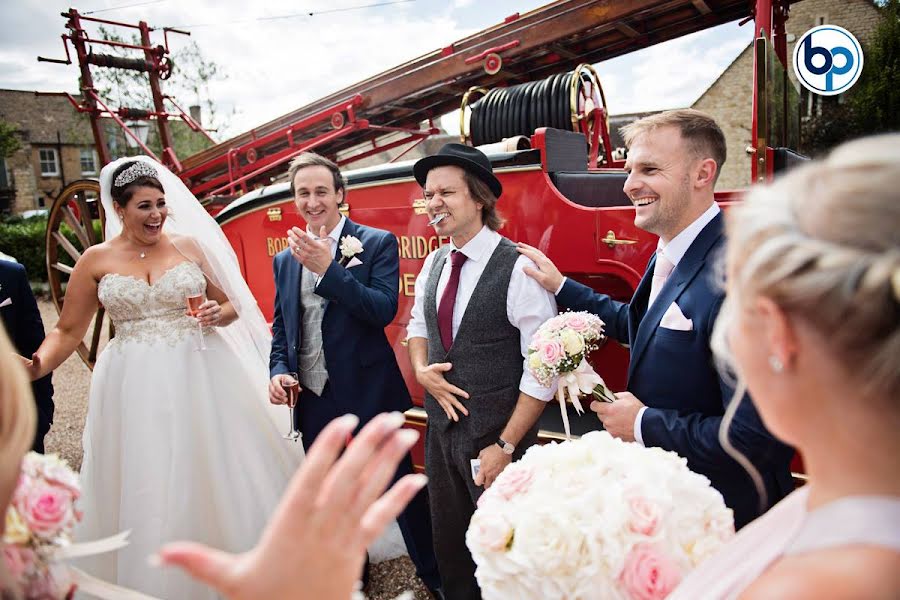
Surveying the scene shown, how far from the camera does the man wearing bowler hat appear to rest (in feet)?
7.48

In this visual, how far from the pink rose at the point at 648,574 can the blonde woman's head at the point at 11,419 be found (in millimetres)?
913

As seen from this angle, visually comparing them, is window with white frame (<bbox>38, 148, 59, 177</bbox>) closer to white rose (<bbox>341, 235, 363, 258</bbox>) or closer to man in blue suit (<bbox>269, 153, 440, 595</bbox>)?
man in blue suit (<bbox>269, 153, 440, 595</bbox>)

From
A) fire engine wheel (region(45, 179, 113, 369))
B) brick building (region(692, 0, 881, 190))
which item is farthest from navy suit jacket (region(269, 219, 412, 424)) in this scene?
brick building (region(692, 0, 881, 190))

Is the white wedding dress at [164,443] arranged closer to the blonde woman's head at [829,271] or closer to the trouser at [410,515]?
the trouser at [410,515]

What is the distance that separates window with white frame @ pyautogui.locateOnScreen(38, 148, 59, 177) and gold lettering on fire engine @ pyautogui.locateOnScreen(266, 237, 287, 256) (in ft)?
116

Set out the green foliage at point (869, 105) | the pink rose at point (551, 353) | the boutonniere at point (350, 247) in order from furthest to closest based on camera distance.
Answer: the green foliage at point (869, 105)
the boutonniere at point (350, 247)
the pink rose at point (551, 353)

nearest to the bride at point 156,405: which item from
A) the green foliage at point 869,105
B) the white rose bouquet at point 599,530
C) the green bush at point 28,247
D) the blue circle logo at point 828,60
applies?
the white rose bouquet at point 599,530

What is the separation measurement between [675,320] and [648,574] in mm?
909

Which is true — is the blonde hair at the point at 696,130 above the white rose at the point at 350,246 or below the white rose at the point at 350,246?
above

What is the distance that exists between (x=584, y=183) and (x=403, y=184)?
1.14 meters

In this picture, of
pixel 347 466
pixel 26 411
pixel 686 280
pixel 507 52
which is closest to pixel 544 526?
pixel 347 466

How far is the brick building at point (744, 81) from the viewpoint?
823 inches

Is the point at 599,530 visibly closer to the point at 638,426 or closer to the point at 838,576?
the point at 838,576

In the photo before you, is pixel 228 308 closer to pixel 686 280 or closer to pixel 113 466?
pixel 113 466
